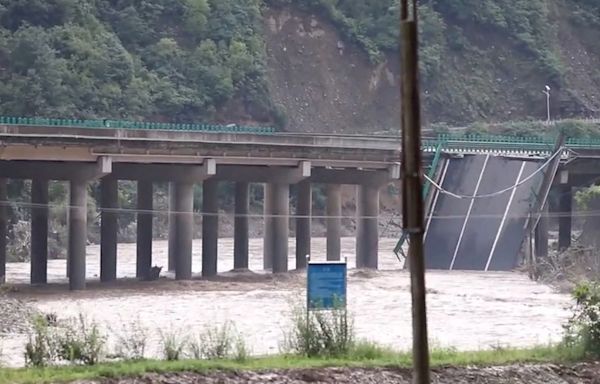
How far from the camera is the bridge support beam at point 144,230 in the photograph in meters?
56.4

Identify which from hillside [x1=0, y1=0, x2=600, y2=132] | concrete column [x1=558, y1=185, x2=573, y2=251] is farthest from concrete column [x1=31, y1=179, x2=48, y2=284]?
hillside [x1=0, y1=0, x2=600, y2=132]

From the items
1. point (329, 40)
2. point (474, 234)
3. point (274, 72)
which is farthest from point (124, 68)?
point (474, 234)

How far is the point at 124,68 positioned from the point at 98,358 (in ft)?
250

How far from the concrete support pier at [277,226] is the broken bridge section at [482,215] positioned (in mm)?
6610

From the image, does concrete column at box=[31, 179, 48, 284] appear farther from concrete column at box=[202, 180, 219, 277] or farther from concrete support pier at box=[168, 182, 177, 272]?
concrete column at box=[202, 180, 219, 277]

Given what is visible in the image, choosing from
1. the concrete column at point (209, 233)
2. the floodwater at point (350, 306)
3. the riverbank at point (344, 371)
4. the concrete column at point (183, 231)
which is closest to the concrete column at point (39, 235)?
the floodwater at point (350, 306)

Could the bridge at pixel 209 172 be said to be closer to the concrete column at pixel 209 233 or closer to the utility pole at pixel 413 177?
the concrete column at pixel 209 233

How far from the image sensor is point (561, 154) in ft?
201

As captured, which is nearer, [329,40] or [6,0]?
[6,0]

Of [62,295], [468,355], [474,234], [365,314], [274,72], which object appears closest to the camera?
[468,355]

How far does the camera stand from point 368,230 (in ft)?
205

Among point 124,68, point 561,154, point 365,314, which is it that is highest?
point 124,68

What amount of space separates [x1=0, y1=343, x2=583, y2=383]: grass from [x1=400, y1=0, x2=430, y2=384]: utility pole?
30.7ft

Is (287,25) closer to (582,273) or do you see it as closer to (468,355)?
(582,273)
